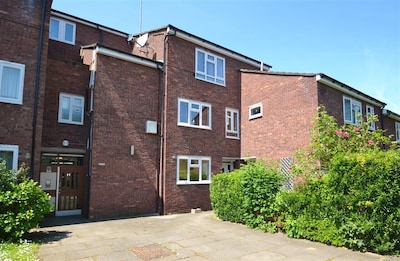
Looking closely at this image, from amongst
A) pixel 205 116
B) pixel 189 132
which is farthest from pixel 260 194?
pixel 205 116

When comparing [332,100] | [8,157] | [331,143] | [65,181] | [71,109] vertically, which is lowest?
[65,181]

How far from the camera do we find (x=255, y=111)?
1481 centimetres

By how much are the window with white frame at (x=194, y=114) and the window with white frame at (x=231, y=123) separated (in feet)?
4.18

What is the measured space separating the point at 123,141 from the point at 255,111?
6820 mm

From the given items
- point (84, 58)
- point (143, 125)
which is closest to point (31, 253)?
point (143, 125)

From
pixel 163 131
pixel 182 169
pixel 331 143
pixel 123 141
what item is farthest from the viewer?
pixel 182 169

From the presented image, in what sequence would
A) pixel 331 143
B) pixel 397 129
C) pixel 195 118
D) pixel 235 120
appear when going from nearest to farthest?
1. pixel 331 143
2. pixel 195 118
3. pixel 235 120
4. pixel 397 129

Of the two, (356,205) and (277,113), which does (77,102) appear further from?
(356,205)

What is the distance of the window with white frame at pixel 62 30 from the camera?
13.8 meters

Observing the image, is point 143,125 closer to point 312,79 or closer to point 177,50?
point 177,50

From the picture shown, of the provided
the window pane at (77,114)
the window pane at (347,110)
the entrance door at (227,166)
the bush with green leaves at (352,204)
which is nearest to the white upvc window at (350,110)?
the window pane at (347,110)

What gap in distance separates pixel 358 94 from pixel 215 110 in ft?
23.5

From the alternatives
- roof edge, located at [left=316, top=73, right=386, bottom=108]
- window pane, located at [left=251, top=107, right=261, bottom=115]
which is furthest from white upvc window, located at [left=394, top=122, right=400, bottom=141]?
window pane, located at [left=251, top=107, right=261, bottom=115]

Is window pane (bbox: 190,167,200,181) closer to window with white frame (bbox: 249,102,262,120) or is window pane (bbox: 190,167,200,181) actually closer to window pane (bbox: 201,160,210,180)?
window pane (bbox: 201,160,210,180)
